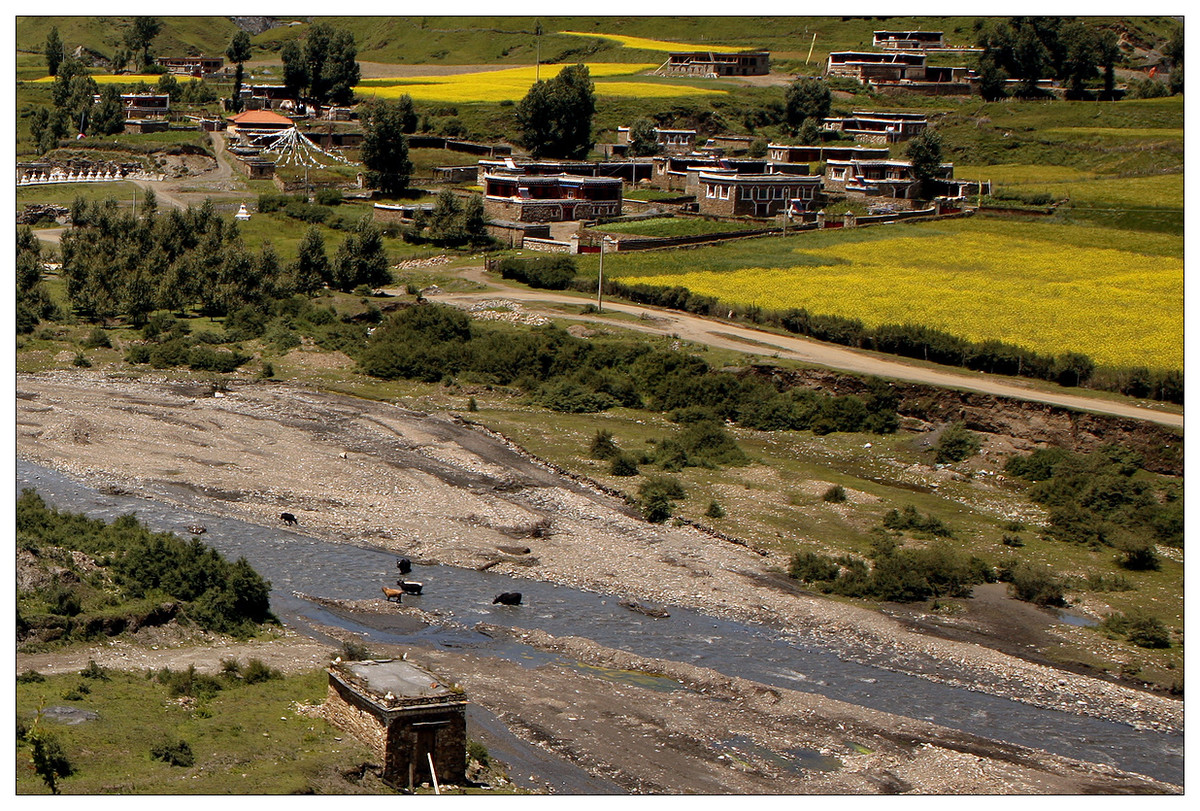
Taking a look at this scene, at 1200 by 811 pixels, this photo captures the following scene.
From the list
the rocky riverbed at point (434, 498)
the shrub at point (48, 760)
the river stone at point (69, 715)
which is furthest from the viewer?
the rocky riverbed at point (434, 498)

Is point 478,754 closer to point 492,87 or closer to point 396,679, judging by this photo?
point 396,679

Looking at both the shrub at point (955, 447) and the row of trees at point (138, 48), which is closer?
the shrub at point (955, 447)

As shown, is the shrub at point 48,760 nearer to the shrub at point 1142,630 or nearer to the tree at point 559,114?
the shrub at point 1142,630

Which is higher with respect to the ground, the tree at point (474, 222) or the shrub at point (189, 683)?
the tree at point (474, 222)

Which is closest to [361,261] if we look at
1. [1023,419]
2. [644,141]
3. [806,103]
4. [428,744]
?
[1023,419]

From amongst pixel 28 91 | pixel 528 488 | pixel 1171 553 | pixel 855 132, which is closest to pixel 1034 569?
pixel 1171 553

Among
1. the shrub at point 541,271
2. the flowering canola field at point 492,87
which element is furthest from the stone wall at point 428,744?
the flowering canola field at point 492,87
